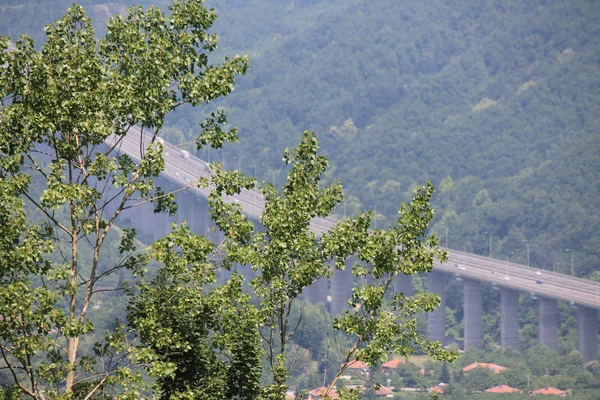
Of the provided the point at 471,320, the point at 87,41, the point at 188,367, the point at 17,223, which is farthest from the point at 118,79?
the point at 471,320

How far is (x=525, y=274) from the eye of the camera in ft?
650

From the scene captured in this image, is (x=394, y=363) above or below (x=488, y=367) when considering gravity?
below

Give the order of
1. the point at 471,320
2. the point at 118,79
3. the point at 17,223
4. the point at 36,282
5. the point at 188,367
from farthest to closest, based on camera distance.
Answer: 1. the point at 471,320
2. the point at 36,282
3. the point at 188,367
4. the point at 118,79
5. the point at 17,223

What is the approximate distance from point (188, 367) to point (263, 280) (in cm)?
366

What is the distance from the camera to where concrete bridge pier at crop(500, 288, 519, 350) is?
19175 cm

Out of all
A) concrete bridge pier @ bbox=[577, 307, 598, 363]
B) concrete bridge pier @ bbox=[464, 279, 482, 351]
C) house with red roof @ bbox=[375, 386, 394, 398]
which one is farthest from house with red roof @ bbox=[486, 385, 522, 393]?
concrete bridge pier @ bbox=[464, 279, 482, 351]

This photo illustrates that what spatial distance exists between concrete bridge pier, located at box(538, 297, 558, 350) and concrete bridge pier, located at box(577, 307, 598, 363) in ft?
17.6

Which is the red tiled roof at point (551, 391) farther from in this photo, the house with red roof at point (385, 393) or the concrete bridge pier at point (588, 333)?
the house with red roof at point (385, 393)

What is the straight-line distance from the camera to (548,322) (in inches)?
7441

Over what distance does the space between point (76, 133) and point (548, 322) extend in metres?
159

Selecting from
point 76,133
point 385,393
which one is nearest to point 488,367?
point 385,393

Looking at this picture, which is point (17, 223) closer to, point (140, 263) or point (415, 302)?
point (140, 263)

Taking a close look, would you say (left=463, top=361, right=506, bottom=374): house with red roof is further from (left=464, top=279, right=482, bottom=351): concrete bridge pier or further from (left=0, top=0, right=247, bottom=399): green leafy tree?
(left=0, top=0, right=247, bottom=399): green leafy tree

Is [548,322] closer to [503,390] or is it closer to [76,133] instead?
[503,390]
